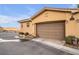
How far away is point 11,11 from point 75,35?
15.3 ft

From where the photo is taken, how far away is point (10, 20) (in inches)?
454

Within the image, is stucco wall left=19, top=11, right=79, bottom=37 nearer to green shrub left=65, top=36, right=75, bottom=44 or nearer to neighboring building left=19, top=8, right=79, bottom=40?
neighboring building left=19, top=8, right=79, bottom=40

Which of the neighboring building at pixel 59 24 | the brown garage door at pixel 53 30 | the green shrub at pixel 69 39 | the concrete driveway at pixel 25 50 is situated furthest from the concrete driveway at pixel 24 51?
the neighboring building at pixel 59 24

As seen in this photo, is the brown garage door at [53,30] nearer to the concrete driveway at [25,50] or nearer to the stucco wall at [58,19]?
the stucco wall at [58,19]

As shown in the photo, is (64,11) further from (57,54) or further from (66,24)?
(57,54)

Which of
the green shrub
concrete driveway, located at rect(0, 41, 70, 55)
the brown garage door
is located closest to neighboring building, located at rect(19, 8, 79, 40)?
the brown garage door

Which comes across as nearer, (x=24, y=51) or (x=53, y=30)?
(x=24, y=51)

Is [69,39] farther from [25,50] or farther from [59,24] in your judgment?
[25,50]

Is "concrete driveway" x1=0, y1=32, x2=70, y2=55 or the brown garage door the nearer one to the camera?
"concrete driveway" x1=0, y1=32, x2=70, y2=55

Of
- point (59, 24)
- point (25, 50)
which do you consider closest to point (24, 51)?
point (25, 50)

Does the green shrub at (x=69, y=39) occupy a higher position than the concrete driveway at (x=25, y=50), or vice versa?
the green shrub at (x=69, y=39)
